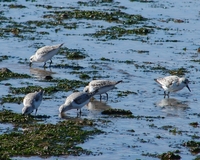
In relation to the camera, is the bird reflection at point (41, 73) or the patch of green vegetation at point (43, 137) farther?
the bird reflection at point (41, 73)

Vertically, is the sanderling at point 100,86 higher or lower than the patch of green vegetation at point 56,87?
higher

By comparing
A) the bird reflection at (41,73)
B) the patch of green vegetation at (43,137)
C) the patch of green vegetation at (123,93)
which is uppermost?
the bird reflection at (41,73)

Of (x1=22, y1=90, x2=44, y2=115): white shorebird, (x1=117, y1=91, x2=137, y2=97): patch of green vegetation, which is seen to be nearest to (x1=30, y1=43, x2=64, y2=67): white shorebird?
(x1=117, y1=91, x2=137, y2=97): patch of green vegetation

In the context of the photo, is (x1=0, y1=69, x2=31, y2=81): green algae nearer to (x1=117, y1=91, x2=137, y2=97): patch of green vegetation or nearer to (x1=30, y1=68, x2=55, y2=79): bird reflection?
(x1=30, y1=68, x2=55, y2=79): bird reflection

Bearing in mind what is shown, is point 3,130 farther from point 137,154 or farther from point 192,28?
point 192,28

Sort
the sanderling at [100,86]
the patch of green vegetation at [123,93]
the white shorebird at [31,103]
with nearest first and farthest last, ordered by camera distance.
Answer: the white shorebird at [31,103] < the sanderling at [100,86] < the patch of green vegetation at [123,93]

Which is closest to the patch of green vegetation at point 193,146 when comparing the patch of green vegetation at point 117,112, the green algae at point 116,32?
the patch of green vegetation at point 117,112

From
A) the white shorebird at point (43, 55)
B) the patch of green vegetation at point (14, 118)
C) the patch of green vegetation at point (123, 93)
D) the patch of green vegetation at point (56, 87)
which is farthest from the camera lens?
the white shorebird at point (43, 55)

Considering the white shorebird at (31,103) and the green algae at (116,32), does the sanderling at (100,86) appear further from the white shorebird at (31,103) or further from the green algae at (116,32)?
the green algae at (116,32)

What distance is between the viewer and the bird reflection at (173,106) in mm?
19031

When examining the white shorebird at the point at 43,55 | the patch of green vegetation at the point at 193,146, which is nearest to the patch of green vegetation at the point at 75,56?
the white shorebird at the point at 43,55

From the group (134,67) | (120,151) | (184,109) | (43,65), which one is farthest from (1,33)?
(120,151)

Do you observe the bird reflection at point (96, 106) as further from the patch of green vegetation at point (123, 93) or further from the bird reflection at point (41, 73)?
the bird reflection at point (41, 73)

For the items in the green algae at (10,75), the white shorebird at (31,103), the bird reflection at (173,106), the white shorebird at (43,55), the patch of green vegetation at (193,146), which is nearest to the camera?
the patch of green vegetation at (193,146)
